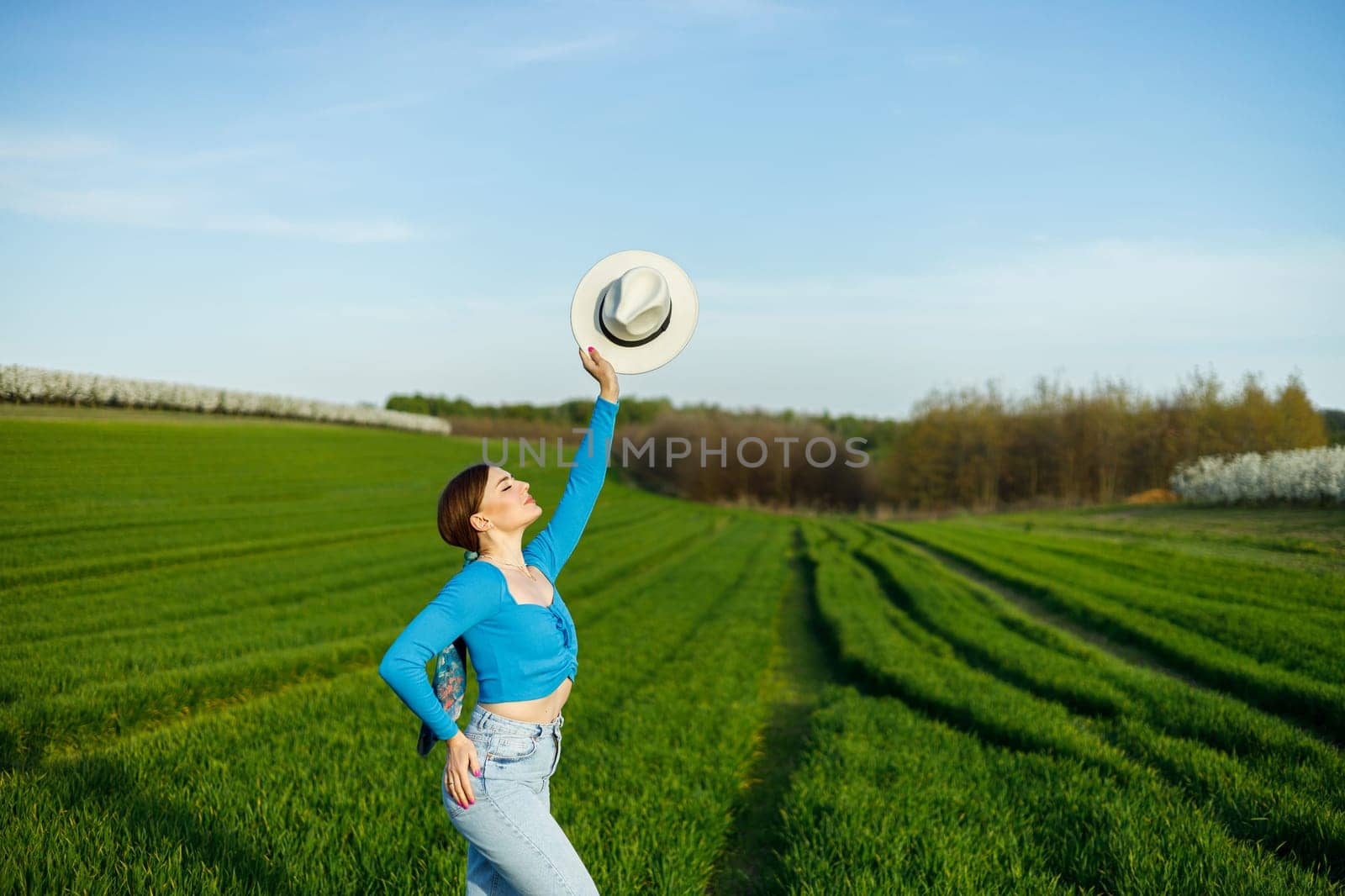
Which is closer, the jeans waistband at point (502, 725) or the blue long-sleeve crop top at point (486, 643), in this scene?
the blue long-sleeve crop top at point (486, 643)

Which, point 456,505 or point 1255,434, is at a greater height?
point 1255,434

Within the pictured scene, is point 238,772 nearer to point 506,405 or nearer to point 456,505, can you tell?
point 456,505

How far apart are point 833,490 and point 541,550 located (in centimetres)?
7125

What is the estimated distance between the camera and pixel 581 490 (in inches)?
139

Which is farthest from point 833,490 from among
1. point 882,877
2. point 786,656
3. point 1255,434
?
point 882,877

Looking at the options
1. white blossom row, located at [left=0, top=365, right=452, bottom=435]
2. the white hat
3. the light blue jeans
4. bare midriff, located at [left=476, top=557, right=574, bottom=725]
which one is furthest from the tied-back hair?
white blossom row, located at [left=0, top=365, right=452, bottom=435]

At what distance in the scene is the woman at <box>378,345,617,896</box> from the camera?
103 inches

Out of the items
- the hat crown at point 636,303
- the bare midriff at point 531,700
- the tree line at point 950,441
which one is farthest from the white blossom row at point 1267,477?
the bare midriff at point 531,700

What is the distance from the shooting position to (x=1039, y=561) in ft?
60.0

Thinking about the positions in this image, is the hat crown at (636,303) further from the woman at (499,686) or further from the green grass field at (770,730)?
the green grass field at (770,730)

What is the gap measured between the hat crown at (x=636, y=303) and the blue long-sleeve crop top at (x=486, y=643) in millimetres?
716

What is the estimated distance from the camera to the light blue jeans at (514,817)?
2.67 m

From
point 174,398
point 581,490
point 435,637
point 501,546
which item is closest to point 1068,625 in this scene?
point 581,490

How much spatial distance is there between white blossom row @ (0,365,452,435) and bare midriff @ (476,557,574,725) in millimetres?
24750
